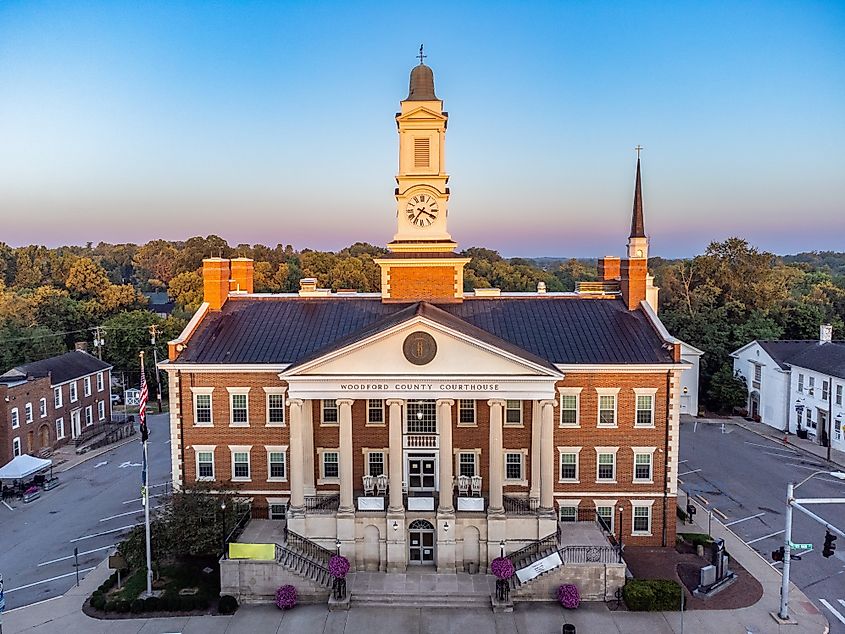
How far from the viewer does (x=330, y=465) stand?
32.4 meters

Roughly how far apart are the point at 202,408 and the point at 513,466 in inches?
619

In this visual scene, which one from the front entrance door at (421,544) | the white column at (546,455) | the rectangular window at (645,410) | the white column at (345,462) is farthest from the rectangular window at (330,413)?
the rectangular window at (645,410)

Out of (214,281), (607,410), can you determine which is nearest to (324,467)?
(214,281)

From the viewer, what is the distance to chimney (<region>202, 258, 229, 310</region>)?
3572 centimetres

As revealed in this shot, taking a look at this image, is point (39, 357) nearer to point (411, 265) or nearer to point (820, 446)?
point (411, 265)

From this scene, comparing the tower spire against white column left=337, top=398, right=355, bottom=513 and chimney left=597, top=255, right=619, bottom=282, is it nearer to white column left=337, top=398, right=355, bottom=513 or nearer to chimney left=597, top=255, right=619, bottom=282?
chimney left=597, top=255, right=619, bottom=282

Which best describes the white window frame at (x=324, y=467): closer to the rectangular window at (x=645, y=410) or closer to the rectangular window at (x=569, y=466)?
the rectangular window at (x=569, y=466)

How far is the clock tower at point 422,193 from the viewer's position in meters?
35.2

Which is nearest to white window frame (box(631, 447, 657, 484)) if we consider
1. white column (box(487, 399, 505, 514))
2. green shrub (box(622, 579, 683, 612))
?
green shrub (box(622, 579, 683, 612))

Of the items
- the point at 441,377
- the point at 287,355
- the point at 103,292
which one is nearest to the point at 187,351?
the point at 287,355

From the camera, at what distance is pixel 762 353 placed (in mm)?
59156

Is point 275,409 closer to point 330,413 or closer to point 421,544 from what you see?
point 330,413

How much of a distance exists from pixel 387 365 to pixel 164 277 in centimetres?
13824

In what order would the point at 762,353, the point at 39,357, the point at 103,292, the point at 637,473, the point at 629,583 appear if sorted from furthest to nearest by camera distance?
the point at 103,292
the point at 39,357
the point at 762,353
the point at 637,473
the point at 629,583
